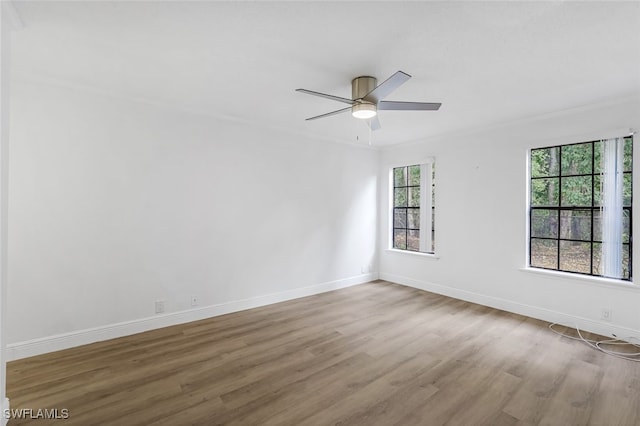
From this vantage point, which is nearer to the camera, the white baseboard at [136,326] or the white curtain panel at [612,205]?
the white baseboard at [136,326]

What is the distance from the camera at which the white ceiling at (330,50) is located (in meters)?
1.80

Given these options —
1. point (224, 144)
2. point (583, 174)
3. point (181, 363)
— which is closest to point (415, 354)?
A: point (181, 363)

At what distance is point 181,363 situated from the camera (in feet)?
8.62

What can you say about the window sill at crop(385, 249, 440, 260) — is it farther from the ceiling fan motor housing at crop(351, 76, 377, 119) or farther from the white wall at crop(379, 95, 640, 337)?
the ceiling fan motor housing at crop(351, 76, 377, 119)

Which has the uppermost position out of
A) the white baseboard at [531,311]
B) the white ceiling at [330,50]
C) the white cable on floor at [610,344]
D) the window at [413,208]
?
the white ceiling at [330,50]

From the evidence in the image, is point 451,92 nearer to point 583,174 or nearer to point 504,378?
point 583,174

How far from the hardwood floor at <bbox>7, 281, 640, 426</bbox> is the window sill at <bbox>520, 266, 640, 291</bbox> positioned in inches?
24.5

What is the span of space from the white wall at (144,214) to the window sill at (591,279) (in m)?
2.98

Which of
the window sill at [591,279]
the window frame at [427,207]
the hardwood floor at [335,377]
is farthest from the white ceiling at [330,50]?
the hardwood floor at [335,377]

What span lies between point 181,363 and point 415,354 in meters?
2.16

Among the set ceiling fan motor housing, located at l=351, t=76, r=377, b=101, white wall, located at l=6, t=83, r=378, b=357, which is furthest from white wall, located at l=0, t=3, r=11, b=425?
ceiling fan motor housing, located at l=351, t=76, r=377, b=101

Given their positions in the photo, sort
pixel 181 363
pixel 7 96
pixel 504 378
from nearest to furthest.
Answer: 1. pixel 7 96
2. pixel 504 378
3. pixel 181 363

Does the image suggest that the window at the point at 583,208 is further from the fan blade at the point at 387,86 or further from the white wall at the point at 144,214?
the white wall at the point at 144,214

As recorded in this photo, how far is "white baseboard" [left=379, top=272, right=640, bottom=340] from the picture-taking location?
317cm
